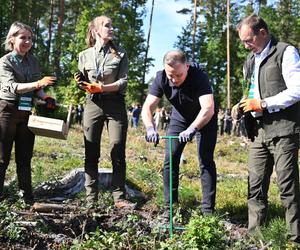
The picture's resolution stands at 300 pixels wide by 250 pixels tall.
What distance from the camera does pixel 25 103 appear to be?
5.01 m

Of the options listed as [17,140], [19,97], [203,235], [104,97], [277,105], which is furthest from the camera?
[104,97]

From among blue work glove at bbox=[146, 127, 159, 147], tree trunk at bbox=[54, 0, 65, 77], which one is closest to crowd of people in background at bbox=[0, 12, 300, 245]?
blue work glove at bbox=[146, 127, 159, 147]

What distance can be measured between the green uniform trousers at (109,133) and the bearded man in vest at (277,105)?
152 centimetres

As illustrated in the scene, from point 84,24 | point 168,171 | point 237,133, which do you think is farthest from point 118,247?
point 237,133

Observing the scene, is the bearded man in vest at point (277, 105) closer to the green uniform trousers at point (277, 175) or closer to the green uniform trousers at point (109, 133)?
the green uniform trousers at point (277, 175)

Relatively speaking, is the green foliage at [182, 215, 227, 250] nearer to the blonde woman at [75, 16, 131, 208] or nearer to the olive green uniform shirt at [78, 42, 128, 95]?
the blonde woman at [75, 16, 131, 208]

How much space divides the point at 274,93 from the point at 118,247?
2.05m

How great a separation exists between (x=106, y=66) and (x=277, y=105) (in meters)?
2.09

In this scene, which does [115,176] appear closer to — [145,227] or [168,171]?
[168,171]

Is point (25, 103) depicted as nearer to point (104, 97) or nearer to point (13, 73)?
point (13, 73)

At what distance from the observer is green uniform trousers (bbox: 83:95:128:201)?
5.22 meters

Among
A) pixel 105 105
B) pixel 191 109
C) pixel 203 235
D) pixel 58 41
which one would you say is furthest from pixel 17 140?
pixel 58 41

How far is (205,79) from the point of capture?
4828 millimetres

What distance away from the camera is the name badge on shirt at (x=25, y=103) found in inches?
196
